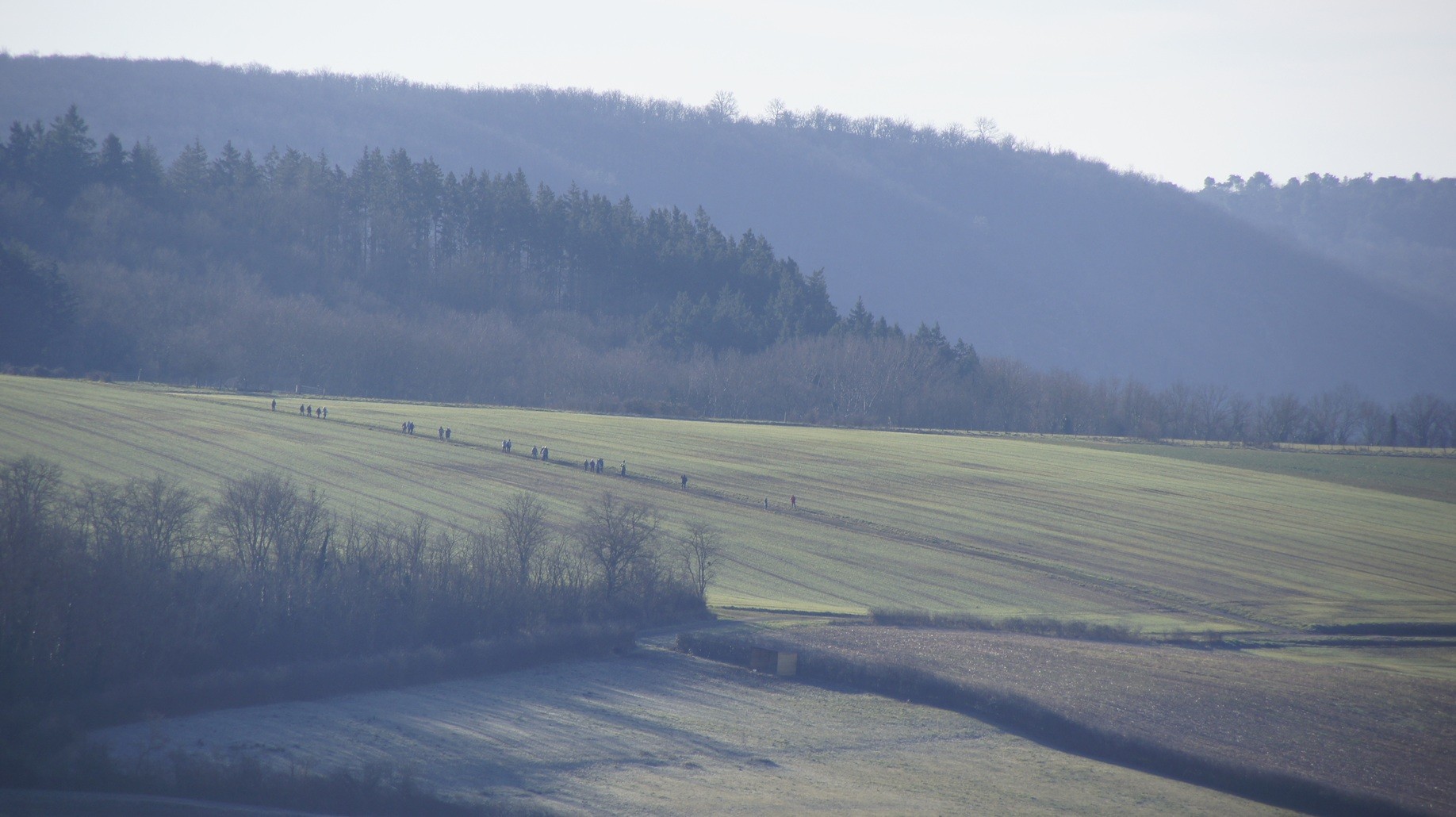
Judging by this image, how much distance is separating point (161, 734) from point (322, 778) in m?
5.15

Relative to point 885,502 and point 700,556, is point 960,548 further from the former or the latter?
point 700,556

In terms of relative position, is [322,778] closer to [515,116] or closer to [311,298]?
[311,298]

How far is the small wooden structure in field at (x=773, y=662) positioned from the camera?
95.9ft

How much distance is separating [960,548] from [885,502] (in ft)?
26.4

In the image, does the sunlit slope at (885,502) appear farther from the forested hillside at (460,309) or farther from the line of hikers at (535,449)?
the forested hillside at (460,309)

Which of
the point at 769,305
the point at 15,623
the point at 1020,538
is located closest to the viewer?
the point at 15,623

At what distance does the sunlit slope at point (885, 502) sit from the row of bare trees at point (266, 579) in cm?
407

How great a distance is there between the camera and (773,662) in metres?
29.6

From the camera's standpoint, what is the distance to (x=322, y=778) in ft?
64.2

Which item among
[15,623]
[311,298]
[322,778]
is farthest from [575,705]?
[311,298]

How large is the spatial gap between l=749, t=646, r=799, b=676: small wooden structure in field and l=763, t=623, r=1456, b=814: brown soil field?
2.12 feet

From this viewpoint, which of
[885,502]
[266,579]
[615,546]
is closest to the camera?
[266,579]

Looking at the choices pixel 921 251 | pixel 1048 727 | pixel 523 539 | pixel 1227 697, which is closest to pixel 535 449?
pixel 523 539

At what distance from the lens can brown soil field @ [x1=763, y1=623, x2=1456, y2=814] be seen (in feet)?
74.7
